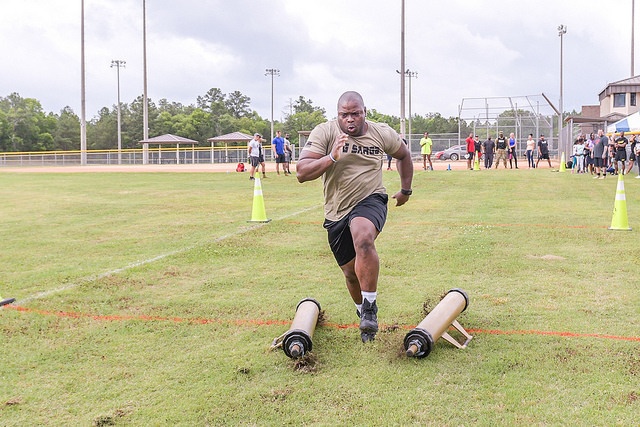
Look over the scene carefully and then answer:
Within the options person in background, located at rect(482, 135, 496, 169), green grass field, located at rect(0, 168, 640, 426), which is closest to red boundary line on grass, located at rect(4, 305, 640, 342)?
green grass field, located at rect(0, 168, 640, 426)

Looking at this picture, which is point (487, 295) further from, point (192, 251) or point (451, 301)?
point (192, 251)

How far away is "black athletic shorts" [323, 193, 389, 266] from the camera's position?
4816 millimetres

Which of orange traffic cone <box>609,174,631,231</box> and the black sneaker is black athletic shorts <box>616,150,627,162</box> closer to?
orange traffic cone <box>609,174,631,231</box>

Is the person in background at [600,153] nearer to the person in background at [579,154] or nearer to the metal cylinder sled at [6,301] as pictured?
the person in background at [579,154]

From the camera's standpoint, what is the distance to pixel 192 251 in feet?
28.8

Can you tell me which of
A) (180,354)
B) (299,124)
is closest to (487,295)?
(180,354)

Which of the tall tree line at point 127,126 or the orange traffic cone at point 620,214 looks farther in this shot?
the tall tree line at point 127,126

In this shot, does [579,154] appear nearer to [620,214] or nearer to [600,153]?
[600,153]

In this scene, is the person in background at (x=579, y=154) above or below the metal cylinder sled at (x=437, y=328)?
above

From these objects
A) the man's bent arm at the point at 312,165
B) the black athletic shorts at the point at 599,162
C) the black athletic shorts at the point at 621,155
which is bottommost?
the man's bent arm at the point at 312,165

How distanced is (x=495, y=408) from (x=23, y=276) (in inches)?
223

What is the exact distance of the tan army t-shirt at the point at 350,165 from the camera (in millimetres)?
4832

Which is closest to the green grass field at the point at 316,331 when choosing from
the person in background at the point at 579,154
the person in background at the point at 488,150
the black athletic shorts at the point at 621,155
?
the black athletic shorts at the point at 621,155

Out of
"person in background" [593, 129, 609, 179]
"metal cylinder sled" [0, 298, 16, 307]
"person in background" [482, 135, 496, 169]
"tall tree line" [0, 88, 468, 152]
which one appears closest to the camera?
"metal cylinder sled" [0, 298, 16, 307]
